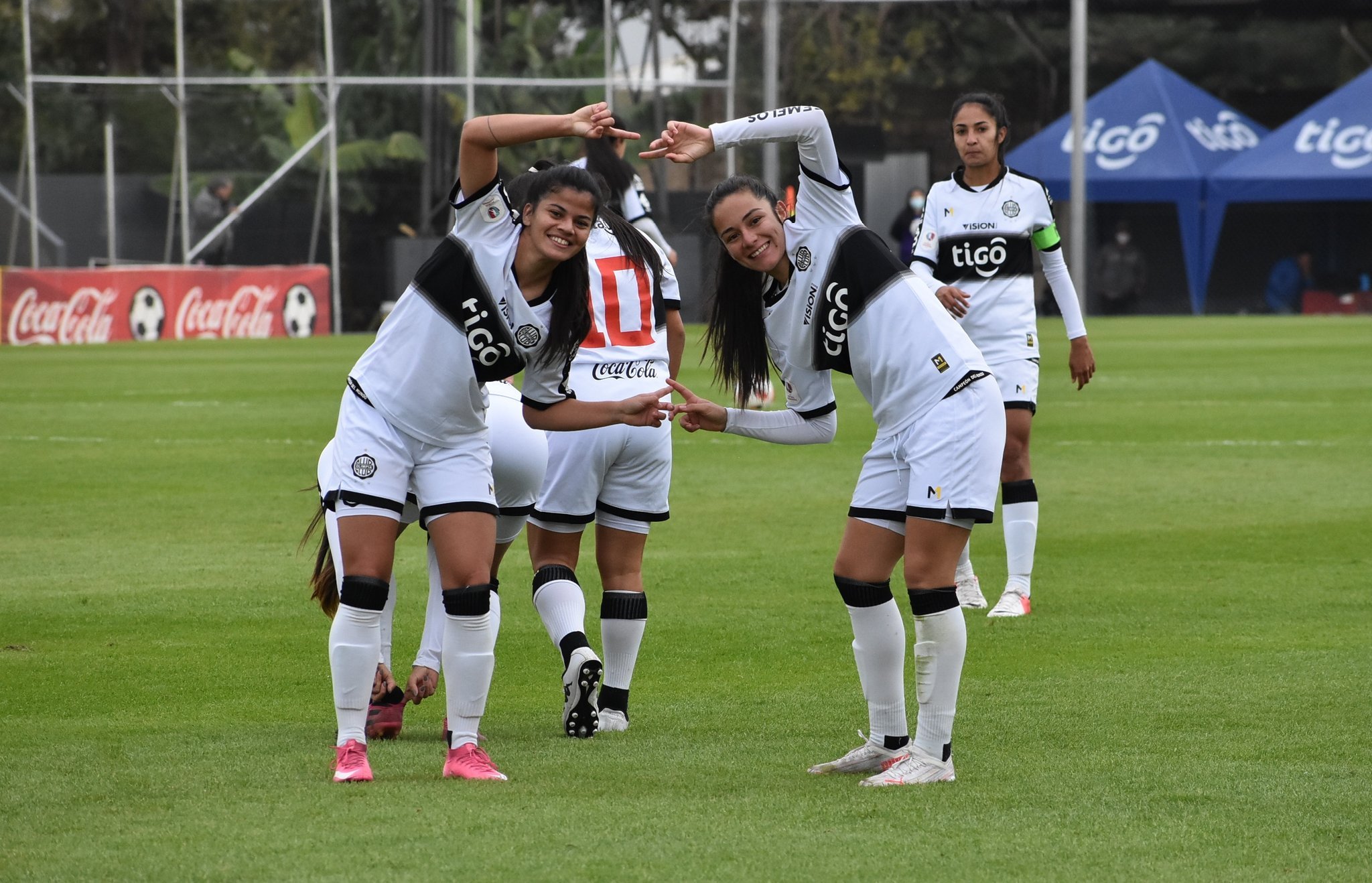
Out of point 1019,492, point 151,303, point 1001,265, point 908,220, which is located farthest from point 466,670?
point 908,220

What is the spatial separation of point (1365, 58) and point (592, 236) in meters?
46.5

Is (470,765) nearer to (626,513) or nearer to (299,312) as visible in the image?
(626,513)

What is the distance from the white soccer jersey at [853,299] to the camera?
18.0 ft

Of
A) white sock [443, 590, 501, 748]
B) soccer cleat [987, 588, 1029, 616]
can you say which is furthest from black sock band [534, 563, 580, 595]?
soccer cleat [987, 588, 1029, 616]

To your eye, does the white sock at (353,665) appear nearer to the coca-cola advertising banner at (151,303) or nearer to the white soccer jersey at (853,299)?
the white soccer jersey at (853,299)

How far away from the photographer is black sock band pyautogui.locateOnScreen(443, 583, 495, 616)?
18.1 ft

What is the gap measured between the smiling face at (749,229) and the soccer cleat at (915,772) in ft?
5.12

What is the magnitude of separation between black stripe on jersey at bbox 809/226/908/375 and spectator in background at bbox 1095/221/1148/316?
37.7m

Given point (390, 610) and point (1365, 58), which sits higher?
point (1365, 58)

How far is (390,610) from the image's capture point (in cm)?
655

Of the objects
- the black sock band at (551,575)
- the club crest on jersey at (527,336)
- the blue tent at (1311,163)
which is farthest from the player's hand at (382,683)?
the blue tent at (1311,163)

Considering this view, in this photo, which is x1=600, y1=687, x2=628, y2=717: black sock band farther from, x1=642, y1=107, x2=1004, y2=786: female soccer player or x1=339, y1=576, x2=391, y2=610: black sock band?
x1=339, y1=576, x2=391, y2=610: black sock band

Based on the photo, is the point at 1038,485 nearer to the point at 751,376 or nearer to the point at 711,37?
the point at 751,376

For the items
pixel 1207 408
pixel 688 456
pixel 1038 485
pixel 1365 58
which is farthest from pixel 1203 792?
pixel 1365 58
